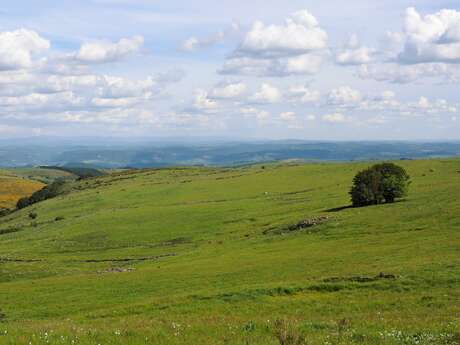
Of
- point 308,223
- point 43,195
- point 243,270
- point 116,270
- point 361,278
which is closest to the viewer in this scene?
point 361,278

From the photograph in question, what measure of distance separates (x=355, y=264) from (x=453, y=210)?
20518 mm

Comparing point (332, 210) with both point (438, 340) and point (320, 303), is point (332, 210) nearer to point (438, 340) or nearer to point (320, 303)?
point (320, 303)

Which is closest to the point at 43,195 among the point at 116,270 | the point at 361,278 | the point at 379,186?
the point at 116,270

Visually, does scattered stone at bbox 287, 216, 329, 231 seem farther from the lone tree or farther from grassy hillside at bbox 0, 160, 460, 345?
the lone tree

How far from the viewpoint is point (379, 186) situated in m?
67.9

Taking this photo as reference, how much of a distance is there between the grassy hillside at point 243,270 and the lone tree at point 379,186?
309cm

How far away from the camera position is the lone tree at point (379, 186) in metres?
67.2

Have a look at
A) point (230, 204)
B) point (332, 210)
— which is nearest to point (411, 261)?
point (332, 210)

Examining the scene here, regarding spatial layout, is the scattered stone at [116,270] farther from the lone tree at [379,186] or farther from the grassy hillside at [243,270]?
the lone tree at [379,186]

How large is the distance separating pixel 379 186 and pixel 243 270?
109 feet

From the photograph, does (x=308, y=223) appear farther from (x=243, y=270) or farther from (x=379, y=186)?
(x=243, y=270)

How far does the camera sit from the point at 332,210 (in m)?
67.1

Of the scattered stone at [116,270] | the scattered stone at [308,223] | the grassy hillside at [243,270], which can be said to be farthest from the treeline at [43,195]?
the scattered stone at [308,223]

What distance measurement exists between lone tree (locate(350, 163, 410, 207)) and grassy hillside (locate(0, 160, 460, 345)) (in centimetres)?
309
